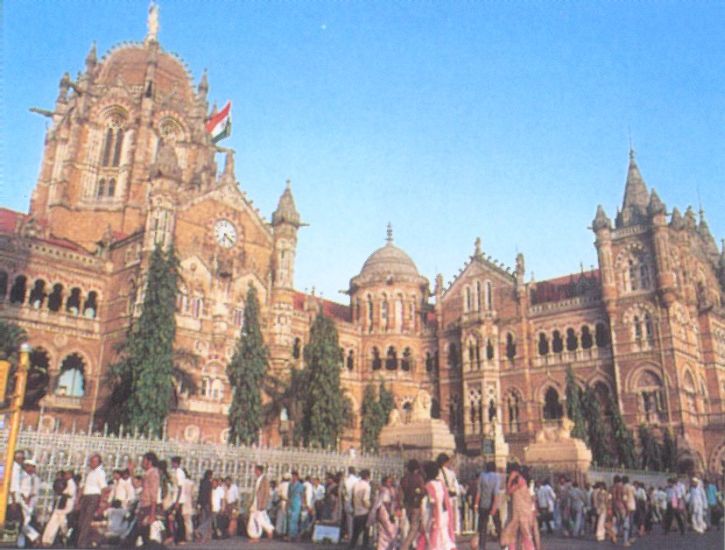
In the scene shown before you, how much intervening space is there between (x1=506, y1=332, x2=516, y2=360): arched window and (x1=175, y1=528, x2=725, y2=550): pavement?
27293mm

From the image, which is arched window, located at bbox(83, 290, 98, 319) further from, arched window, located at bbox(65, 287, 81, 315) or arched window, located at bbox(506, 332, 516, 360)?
arched window, located at bbox(506, 332, 516, 360)

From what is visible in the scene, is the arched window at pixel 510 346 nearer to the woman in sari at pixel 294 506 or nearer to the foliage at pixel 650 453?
the foliage at pixel 650 453

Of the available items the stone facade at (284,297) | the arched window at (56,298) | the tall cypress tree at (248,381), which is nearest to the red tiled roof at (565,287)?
the stone facade at (284,297)

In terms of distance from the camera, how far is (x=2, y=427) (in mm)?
14922

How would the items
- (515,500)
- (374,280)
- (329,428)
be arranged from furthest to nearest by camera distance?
(374,280)
(329,428)
(515,500)

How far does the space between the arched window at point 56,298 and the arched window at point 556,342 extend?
3029cm

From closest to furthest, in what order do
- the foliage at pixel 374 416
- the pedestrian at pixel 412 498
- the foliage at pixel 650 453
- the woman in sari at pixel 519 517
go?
the pedestrian at pixel 412 498, the woman in sari at pixel 519 517, the foliage at pixel 650 453, the foliage at pixel 374 416

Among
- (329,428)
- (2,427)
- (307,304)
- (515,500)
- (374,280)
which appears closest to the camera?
(515,500)

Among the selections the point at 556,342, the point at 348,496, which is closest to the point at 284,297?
the point at 556,342

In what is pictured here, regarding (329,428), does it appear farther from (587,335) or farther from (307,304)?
(587,335)

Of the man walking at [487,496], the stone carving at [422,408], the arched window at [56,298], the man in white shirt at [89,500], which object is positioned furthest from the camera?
the arched window at [56,298]

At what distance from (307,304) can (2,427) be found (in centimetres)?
Answer: 3113

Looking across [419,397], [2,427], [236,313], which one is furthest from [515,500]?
[236,313]

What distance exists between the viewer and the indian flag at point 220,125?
172ft
